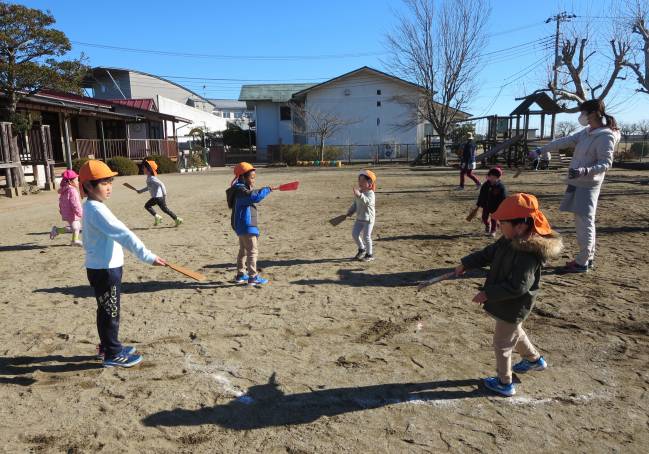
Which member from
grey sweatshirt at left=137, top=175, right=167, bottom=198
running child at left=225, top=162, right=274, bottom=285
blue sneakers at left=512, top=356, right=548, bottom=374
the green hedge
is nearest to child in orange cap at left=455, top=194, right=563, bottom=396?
blue sneakers at left=512, top=356, right=548, bottom=374

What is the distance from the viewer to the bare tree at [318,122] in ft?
124

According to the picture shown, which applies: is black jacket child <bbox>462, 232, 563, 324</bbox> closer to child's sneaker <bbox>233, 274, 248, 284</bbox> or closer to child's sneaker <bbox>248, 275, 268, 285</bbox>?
child's sneaker <bbox>248, 275, 268, 285</bbox>

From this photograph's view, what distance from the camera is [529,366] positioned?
129 inches

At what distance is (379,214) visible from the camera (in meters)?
10.5

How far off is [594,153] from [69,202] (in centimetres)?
763

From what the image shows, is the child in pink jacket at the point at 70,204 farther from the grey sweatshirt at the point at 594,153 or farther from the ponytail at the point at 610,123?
the ponytail at the point at 610,123

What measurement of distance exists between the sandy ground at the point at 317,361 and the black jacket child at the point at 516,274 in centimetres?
63

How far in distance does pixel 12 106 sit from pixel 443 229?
16850 mm

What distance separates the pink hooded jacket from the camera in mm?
7168

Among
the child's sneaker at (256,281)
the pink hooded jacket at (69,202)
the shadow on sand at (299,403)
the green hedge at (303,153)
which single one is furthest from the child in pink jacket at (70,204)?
the green hedge at (303,153)

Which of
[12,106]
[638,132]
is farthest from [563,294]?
[638,132]

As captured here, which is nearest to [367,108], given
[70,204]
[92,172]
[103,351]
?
[70,204]

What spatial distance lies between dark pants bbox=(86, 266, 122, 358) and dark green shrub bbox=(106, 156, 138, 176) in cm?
2063

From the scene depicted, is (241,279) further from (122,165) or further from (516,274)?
(122,165)
